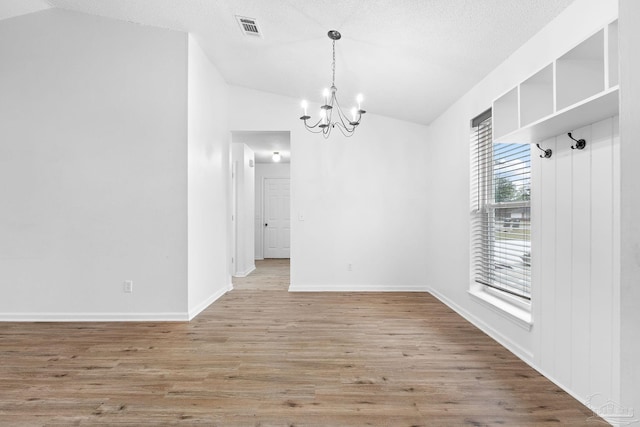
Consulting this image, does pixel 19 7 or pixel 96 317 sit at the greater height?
pixel 19 7

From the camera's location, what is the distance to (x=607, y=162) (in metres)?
1.78

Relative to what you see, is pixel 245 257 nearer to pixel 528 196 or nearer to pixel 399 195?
pixel 399 195

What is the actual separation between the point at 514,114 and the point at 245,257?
16.1 feet

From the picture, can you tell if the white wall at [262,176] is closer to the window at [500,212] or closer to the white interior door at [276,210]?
the white interior door at [276,210]

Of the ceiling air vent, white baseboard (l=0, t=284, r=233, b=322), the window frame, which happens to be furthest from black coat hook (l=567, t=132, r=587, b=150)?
white baseboard (l=0, t=284, r=233, b=322)

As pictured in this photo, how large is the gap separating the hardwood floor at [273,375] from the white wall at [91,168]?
1.22 feet

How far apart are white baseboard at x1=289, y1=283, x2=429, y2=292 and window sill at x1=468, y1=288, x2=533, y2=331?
138 centimetres

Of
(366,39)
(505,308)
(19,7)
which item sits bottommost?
(505,308)

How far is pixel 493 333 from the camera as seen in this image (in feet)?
9.55

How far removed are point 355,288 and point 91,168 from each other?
11.8 feet

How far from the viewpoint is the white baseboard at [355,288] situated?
4699 mm

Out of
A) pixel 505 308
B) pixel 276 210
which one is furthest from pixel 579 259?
pixel 276 210

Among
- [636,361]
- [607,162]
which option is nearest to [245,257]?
[607,162]

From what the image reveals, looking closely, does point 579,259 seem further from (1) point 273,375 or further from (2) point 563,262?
(1) point 273,375
